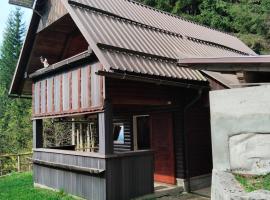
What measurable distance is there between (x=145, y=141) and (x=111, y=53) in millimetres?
5502

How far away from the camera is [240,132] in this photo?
22.0 ft

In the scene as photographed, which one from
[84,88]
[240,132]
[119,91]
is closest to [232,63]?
[240,132]

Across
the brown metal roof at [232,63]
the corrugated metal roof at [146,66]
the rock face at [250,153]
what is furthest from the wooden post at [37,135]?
the rock face at [250,153]

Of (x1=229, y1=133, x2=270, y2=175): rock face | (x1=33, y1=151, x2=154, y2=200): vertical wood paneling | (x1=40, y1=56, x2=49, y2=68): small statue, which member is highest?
(x1=40, y1=56, x2=49, y2=68): small statue

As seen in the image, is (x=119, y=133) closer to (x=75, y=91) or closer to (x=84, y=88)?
(x=75, y=91)

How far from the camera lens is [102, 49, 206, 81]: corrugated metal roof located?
8305 mm

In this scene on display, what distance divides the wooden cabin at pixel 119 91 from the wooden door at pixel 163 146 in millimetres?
33

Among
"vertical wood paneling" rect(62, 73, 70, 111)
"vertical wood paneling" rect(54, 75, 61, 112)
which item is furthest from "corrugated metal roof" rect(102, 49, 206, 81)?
"vertical wood paneling" rect(54, 75, 61, 112)

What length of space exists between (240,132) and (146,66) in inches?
128

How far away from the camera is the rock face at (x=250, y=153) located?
6355 mm

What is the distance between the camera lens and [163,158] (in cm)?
1175

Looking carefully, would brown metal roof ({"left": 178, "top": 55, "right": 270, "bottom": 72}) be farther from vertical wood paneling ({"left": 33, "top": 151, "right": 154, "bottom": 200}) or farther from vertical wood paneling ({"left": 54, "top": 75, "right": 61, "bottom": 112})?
vertical wood paneling ({"left": 54, "top": 75, "right": 61, "bottom": 112})

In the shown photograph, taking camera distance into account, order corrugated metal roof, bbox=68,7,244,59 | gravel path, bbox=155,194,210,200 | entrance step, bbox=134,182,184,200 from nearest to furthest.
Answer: corrugated metal roof, bbox=68,7,244,59 → entrance step, bbox=134,182,184,200 → gravel path, bbox=155,194,210,200

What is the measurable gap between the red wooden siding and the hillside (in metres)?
17.0
